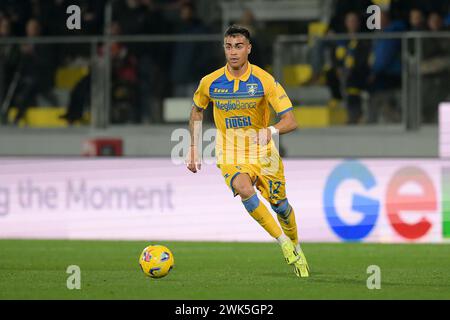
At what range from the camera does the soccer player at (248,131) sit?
36.0 feet

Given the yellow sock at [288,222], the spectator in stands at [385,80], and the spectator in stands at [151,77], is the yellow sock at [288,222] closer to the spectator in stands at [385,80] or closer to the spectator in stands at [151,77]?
the spectator in stands at [385,80]

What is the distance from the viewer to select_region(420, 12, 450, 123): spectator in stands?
17.0 meters

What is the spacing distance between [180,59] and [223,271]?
6.94 metres

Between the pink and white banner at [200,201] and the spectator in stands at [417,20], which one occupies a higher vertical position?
the spectator in stands at [417,20]

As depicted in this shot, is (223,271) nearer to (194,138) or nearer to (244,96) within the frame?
(194,138)

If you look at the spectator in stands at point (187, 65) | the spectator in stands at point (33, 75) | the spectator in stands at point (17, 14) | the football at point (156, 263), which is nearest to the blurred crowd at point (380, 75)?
the spectator in stands at point (187, 65)

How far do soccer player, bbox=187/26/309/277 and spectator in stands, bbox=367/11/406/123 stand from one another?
6.11m

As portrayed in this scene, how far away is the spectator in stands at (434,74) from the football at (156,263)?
7.59 meters

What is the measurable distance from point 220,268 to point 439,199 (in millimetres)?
4711

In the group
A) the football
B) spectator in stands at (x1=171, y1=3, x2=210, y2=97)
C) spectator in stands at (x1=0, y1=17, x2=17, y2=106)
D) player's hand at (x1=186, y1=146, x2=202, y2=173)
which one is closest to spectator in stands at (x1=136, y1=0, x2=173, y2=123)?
spectator in stands at (x1=171, y1=3, x2=210, y2=97)

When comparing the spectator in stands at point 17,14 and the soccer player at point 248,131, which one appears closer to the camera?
the soccer player at point 248,131

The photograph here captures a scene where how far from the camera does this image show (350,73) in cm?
1731

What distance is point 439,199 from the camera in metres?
15.6
